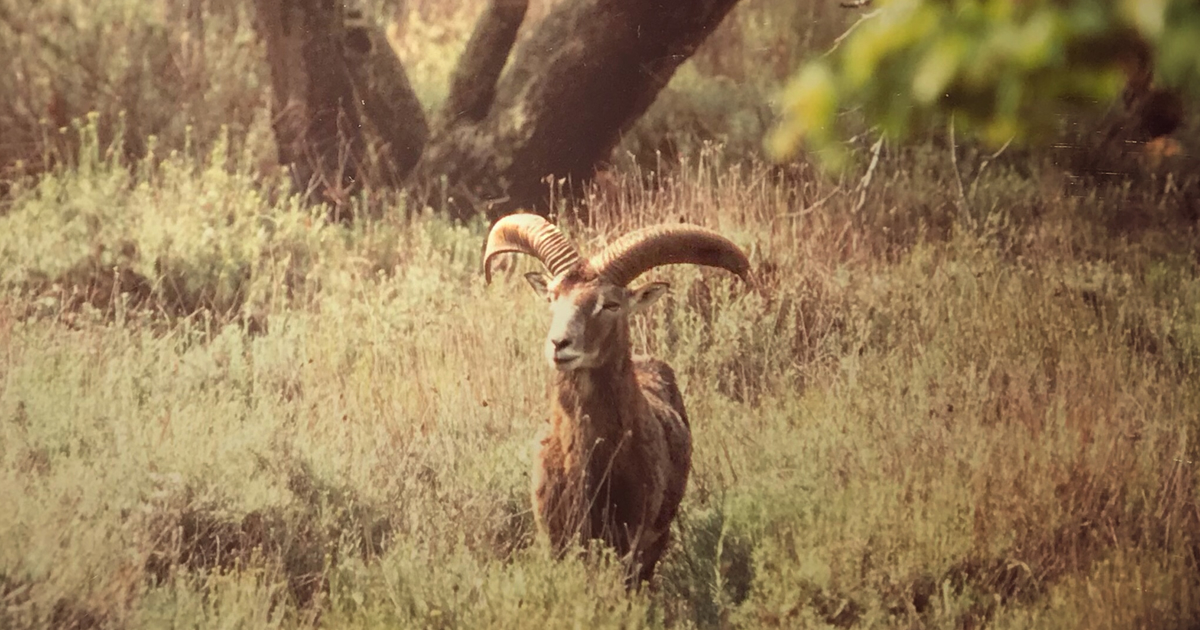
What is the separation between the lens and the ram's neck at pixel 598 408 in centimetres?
359

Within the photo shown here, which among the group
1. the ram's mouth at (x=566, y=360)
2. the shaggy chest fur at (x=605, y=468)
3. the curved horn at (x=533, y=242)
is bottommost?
the shaggy chest fur at (x=605, y=468)

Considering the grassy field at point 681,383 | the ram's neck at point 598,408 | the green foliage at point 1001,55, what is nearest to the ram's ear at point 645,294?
the ram's neck at point 598,408

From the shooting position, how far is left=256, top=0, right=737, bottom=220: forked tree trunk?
454 cm

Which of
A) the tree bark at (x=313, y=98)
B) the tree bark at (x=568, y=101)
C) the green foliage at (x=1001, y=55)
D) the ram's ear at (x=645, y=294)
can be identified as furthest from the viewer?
the tree bark at (x=313, y=98)

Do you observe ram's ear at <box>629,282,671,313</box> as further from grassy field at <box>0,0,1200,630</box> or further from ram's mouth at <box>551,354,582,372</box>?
grassy field at <box>0,0,1200,630</box>

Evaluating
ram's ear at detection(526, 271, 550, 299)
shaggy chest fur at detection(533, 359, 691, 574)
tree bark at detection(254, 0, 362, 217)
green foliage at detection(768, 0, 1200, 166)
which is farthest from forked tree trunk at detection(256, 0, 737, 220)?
green foliage at detection(768, 0, 1200, 166)

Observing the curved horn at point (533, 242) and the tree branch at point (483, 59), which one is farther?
Result: the tree branch at point (483, 59)

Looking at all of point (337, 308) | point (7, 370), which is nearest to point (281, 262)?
point (337, 308)

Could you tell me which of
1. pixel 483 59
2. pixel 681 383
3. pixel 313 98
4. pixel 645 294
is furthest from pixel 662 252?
pixel 313 98

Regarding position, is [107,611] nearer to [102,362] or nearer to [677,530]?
[102,362]

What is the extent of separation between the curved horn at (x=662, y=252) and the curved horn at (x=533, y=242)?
0.09 metres

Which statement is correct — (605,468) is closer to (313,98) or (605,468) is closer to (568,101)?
(568,101)

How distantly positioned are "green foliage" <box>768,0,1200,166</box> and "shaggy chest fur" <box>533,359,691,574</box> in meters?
1.54

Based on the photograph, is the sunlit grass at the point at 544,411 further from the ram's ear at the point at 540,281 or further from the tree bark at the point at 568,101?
the ram's ear at the point at 540,281
